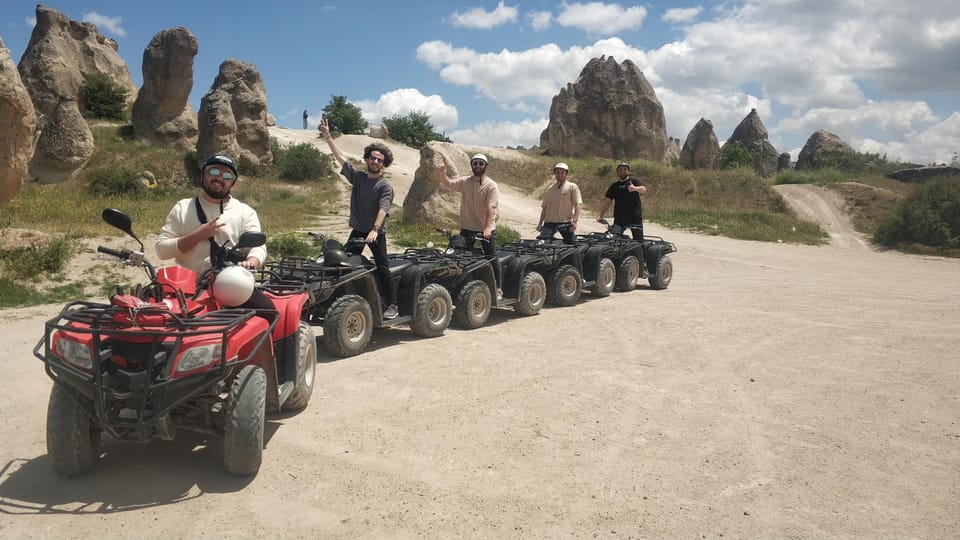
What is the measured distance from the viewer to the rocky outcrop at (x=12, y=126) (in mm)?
11203

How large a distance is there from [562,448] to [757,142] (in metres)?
52.3

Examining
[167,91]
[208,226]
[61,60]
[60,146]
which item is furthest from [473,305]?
[61,60]

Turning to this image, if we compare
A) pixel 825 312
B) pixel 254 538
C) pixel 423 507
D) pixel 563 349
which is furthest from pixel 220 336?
pixel 825 312

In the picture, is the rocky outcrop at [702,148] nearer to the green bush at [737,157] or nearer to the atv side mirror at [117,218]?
the green bush at [737,157]

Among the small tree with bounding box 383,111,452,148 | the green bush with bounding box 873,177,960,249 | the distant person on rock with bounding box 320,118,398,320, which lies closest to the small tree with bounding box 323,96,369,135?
the small tree with bounding box 383,111,452,148

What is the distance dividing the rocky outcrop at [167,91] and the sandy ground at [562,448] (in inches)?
895

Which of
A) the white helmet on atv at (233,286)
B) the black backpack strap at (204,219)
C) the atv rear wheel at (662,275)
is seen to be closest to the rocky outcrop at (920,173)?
the atv rear wheel at (662,275)

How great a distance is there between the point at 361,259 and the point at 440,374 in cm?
149

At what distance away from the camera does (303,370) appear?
496cm

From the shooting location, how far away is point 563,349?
7371 mm

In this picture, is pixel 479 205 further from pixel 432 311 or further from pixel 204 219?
pixel 204 219

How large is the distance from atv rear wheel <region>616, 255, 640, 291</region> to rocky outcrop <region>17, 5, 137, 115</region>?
76.6 feet

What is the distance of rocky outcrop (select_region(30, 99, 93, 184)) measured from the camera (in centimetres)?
2336

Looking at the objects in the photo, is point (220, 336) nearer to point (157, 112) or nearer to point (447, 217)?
point (447, 217)
